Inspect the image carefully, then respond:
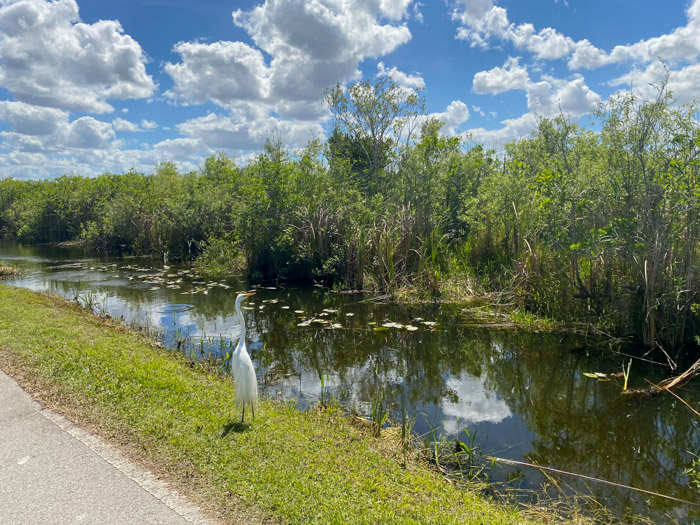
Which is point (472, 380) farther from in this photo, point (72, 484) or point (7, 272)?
point (7, 272)

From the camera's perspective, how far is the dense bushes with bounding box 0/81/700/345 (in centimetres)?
839

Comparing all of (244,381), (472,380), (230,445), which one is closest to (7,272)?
(244,381)

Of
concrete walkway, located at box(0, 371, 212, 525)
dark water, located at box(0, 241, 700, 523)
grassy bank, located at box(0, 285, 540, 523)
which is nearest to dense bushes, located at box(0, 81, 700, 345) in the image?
dark water, located at box(0, 241, 700, 523)

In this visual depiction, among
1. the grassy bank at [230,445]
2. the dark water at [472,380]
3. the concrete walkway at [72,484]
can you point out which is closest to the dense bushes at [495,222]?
the dark water at [472,380]

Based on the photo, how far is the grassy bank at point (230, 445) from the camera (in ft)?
12.3

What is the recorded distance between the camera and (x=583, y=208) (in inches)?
380

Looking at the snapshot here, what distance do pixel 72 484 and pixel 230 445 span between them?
137 cm

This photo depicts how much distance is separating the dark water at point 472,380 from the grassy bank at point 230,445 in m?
1.53

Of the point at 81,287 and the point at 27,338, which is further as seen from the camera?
the point at 81,287

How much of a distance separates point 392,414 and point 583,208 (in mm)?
6304

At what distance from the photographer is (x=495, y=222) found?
14.2 metres

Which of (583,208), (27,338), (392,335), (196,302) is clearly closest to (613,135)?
(583,208)

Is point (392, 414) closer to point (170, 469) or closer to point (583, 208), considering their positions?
point (170, 469)

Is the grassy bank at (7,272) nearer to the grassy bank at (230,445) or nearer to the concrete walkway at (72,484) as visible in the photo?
the grassy bank at (230,445)
